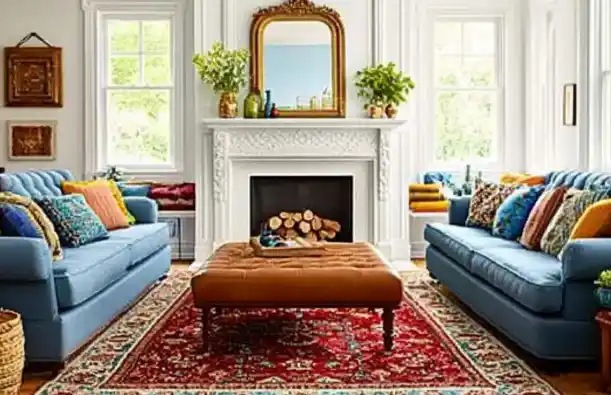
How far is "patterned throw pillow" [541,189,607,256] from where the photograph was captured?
4.97m

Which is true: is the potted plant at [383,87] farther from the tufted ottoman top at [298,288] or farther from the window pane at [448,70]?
the tufted ottoman top at [298,288]

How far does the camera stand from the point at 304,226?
8406mm

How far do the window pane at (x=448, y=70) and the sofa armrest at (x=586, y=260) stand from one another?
5.04 m

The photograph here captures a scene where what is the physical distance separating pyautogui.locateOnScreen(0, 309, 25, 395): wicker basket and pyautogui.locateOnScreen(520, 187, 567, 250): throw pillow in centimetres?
318

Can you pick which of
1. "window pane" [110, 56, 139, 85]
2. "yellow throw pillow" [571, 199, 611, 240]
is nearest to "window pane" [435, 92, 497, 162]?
"window pane" [110, 56, 139, 85]

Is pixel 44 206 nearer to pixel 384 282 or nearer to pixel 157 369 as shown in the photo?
pixel 157 369

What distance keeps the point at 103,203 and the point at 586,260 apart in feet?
12.6

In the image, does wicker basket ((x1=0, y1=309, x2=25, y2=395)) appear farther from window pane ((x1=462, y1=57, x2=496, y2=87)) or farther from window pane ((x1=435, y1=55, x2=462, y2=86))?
window pane ((x1=462, y1=57, x2=496, y2=87))

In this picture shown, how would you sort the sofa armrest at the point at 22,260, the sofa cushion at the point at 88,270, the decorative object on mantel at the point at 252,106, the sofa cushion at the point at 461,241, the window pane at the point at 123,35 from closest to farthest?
1. the sofa armrest at the point at 22,260
2. the sofa cushion at the point at 88,270
3. the sofa cushion at the point at 461,241
4. the decorative object on mantel at the point at 252,106
5. the window pane at the point at 123,35

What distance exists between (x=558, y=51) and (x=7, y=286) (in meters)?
5.54

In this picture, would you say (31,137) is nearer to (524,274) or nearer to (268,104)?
(268,104)

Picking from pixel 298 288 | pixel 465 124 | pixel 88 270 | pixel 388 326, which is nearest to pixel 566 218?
pixel 388 326

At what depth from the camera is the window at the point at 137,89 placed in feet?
29.0

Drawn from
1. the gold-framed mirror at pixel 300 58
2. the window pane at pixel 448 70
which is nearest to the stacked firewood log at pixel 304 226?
the gold-framed mirror at pixel 300 58
